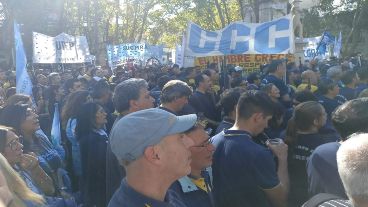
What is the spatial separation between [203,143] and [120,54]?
20.0 m

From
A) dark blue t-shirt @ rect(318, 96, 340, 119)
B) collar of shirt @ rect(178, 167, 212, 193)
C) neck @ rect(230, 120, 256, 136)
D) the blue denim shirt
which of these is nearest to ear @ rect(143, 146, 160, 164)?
collar of shirt @ rect(178, 167, 212, 193)

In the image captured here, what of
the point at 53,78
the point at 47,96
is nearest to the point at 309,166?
the point at 47,96

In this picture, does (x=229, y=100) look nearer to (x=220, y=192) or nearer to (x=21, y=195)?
(x=220, y=192)

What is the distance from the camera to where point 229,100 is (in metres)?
4.87

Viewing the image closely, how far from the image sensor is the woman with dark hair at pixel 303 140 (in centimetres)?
386

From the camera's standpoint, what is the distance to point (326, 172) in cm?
309

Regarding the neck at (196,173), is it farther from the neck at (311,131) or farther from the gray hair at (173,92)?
the gray hair at (173,92)

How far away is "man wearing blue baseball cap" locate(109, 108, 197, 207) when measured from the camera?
216cm

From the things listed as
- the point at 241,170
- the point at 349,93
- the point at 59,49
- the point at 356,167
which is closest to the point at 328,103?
the point at 349,93

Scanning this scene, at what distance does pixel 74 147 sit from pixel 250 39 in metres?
5.21

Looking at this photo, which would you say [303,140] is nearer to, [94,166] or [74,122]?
[94,166]

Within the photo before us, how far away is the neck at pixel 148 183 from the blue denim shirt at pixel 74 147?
10.5 feet

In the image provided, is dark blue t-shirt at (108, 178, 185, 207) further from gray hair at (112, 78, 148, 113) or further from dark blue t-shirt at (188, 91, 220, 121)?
dark blue t-shirt at (188, 91, 220, 121)

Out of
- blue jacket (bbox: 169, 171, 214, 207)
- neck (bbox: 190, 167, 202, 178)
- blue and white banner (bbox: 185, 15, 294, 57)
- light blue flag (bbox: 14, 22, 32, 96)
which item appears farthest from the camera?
blue and white banner (bbox: 185, 15, 294, 57)
